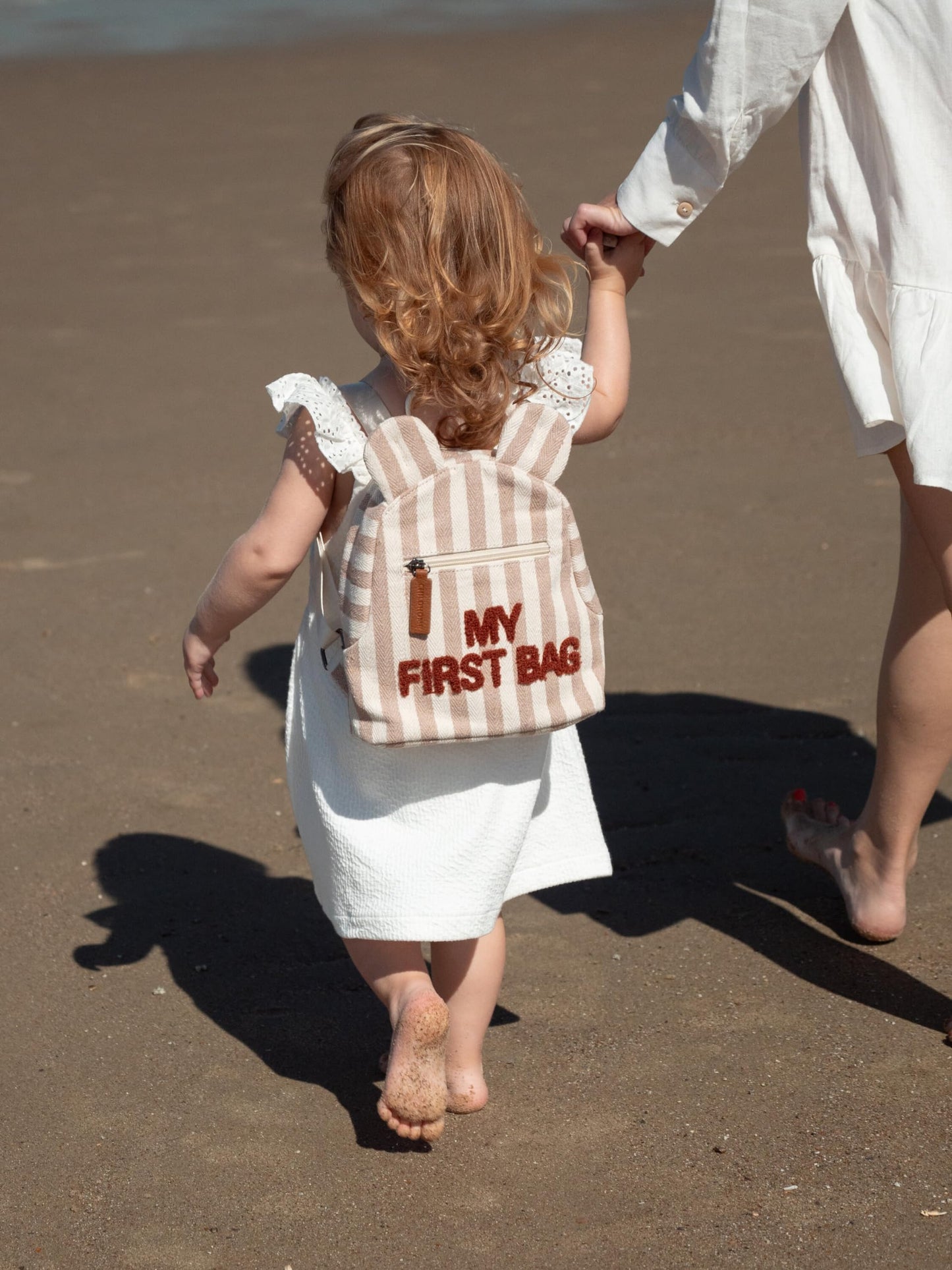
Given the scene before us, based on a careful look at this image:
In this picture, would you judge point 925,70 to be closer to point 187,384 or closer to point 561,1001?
point 561,1001

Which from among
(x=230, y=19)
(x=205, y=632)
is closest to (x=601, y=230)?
(x=205, y=632)

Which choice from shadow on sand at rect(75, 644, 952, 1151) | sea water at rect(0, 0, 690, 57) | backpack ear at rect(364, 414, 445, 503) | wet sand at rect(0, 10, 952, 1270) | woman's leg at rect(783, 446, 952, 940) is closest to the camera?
backpack ear at rect(364, 414, 445, 503)

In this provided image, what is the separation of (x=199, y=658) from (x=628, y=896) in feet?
3.52

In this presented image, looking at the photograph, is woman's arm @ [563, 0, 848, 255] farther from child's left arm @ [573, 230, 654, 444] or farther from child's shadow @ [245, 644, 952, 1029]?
child's shadow @ [245, 644, 952, 1029]

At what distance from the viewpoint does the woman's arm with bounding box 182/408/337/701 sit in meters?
2.04

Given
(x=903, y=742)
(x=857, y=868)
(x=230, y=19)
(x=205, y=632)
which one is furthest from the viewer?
(x=230, y=19)

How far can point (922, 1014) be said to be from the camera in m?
2.48

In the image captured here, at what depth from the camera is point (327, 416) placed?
2.00 metres

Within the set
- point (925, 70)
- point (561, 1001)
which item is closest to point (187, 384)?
point (561, 1001)

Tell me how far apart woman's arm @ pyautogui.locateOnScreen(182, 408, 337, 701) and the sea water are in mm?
11427

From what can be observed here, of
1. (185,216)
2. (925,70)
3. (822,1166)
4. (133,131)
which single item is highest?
(133,131)

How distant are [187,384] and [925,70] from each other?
422 cm

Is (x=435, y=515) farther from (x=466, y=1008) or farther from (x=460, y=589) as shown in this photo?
(x=466, y=1008)

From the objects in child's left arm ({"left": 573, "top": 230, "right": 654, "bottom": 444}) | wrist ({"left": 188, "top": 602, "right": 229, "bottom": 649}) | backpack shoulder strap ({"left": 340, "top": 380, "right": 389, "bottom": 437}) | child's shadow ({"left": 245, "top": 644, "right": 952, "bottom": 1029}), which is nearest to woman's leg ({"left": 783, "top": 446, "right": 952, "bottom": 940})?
child's shadow ({"left": 245, "top": 644, "right": 952, "bottom": 1029})
